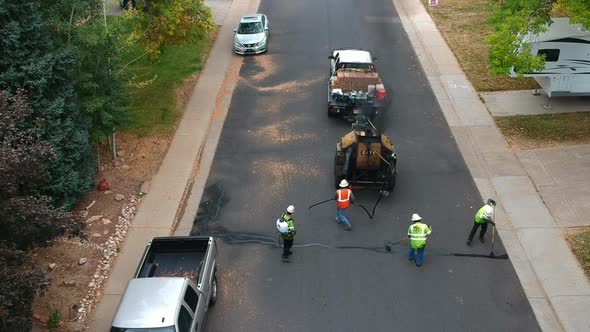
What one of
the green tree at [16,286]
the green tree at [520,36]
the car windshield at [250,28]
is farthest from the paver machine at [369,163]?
the car windshield at [250,28]

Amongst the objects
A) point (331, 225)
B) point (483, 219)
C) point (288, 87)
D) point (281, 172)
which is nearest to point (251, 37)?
point (288, 87)

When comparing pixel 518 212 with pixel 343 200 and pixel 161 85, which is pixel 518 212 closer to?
pixel 343 200

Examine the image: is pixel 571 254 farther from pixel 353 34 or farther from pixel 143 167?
pixel 353 34

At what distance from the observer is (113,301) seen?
1368 centimetres

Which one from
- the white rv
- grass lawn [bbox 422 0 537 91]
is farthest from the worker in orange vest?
grass lawn [bbox 422 0 537 91]

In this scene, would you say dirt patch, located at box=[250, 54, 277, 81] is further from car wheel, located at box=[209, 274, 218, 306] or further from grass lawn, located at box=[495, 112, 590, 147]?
car wheel, located at box=[209, 274, 218, 306]

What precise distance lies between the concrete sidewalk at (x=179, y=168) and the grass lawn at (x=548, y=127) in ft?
34.0

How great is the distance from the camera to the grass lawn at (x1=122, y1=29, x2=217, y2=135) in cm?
2098

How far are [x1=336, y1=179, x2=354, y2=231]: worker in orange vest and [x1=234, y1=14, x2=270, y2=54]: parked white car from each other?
13281 millimetres

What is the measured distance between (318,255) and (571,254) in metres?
6.40

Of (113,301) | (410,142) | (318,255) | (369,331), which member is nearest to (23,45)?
(113,301)

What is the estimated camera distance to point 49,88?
15.5 m

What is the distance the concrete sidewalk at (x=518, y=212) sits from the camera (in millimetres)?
13336

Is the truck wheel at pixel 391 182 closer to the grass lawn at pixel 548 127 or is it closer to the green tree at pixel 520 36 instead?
the green tree at pixel 520 36
